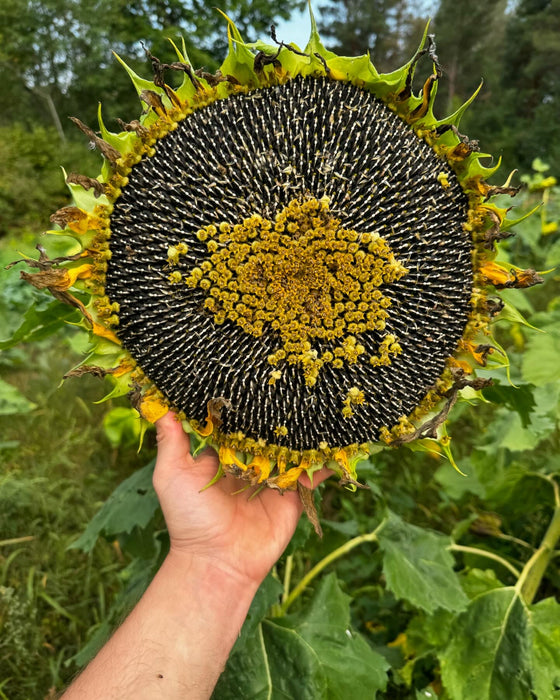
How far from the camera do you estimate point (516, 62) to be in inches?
839

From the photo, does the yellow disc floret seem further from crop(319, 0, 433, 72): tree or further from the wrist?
crop(319, 0, 433, 72): tree

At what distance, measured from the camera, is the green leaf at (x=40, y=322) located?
6.64ft

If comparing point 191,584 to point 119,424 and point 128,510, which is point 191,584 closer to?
point 128,510

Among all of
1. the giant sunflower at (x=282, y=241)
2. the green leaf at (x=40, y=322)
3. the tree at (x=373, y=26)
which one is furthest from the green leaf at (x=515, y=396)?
the tree at (x=373, y=26)

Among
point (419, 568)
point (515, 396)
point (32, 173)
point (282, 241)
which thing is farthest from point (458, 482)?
point (32, 173)

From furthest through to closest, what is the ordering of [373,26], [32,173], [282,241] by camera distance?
[373,26]
[32,173]
[282,241]

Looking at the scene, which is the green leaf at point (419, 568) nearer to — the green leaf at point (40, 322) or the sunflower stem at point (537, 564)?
the sunflower stem at point (537, 564)

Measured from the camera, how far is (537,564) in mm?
2875

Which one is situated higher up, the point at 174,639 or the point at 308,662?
the point at 174,639

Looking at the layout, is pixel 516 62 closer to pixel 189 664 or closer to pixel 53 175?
pixel 53 175

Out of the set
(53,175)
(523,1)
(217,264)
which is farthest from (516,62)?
(217,264)

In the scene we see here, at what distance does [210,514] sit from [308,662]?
95 centimetres

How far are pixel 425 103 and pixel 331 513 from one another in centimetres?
306

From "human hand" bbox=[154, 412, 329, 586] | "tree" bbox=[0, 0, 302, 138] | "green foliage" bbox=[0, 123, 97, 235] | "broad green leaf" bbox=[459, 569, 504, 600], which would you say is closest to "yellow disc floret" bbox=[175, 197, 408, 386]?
"human hand" bbox=[154, 412, 329, 586]
